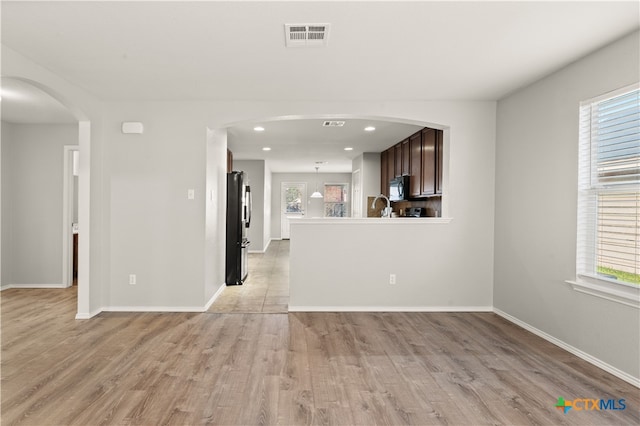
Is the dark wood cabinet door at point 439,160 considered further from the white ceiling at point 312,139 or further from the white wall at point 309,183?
the white wall at point 309,183

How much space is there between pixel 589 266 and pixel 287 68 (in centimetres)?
307

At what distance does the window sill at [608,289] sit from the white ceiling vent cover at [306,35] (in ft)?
9.24

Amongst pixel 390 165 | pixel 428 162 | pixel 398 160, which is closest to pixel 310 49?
pixel 428 162

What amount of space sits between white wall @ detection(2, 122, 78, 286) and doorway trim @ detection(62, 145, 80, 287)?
2.0 inches

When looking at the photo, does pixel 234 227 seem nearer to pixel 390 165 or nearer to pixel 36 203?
pixel 36 203

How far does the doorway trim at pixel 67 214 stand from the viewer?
543 cm

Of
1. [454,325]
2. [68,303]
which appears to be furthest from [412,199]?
[68,303]

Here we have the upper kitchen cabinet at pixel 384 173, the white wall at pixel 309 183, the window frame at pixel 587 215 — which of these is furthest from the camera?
the white wall at pixel 309 183

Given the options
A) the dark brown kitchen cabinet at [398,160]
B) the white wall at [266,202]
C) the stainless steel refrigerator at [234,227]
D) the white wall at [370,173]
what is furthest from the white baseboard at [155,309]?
the white wall at [266,202]

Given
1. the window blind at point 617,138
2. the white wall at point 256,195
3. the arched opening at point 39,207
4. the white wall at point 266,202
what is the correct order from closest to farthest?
the window blind at point 617,138 → the arched opening at point 39,207 → the white wall at point 256,195 → the white wall at point 266,202

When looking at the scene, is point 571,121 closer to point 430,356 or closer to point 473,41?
point 473,41

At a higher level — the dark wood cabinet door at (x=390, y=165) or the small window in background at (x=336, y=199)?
the dark wood cabinet door at (x=390, y=165)

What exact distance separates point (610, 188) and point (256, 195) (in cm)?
817

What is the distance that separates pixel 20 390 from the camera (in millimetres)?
2404
